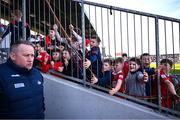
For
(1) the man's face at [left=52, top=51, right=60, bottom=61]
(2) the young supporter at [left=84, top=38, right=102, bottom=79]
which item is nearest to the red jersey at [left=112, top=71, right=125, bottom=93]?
(2) the young supporter at [left=84, top=38, right=102, bottom=79]

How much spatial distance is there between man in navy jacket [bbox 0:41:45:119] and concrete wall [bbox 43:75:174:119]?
4.29 ft

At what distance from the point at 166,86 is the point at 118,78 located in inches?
31.1

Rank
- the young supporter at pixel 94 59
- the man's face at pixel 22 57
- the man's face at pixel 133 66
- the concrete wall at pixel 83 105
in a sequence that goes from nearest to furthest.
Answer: the man's face at pixel 22 57 → the concrete wall at pixel 83 105 → the man's face at pixel 133 66 → the young supporter at pixel 94 59

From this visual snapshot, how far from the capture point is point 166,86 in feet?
17.5

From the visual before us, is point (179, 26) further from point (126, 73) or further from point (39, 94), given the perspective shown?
point (39, 94)

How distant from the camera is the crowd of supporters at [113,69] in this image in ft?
17.7

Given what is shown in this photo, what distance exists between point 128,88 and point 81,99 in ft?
2.96

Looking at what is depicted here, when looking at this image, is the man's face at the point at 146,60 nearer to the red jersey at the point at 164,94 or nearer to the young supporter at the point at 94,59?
the red jersey at the point at 164,94

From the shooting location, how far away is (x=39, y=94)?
3826 millimetres

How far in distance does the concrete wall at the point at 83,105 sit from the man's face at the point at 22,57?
1446 millimetres

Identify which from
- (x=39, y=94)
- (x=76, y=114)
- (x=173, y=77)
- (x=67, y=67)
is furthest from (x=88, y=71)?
(x=39, y=94)

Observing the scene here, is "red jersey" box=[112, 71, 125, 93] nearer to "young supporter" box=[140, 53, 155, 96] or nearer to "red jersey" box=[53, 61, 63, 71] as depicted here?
"young supporter" box=[140, 53, 155, 96]

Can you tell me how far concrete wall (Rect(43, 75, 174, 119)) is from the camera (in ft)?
16.5

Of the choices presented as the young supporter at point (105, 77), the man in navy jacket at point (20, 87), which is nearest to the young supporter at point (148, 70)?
the young supporter at point (105, 77)
